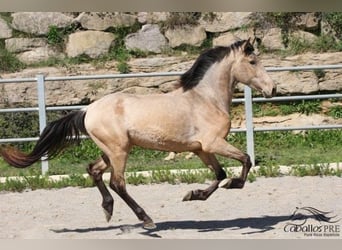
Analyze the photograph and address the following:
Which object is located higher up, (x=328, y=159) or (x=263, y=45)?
(x=263, y=45)

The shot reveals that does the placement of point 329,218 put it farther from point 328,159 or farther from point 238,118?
point 238,118

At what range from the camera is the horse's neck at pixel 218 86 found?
6.62 m

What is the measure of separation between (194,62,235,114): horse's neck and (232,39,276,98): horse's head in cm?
8

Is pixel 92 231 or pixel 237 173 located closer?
→ pixel 92 231

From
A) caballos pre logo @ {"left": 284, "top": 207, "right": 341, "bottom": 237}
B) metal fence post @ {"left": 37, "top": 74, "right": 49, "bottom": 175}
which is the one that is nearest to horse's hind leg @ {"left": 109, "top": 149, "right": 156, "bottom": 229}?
caballos pre logo @ {"left": 284, "top": 207, "right": 341, "bottom": 237}

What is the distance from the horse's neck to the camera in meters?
6.62

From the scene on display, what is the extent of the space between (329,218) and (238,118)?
16.0 ft

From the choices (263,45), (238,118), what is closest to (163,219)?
(238,118)

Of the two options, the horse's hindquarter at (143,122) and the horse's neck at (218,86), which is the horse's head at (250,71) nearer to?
the horse's neck at (218,86)

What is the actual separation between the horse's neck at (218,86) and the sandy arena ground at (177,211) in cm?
105

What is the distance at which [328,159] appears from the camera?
9461mm
